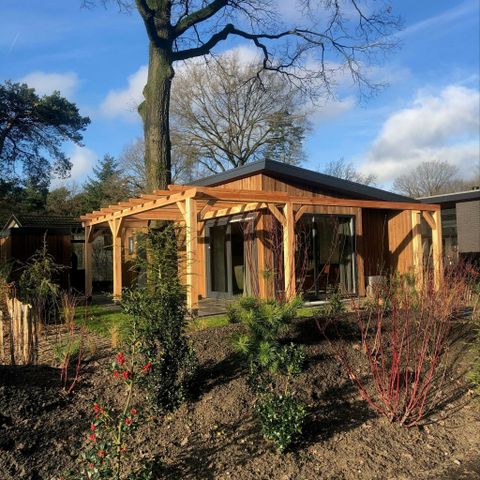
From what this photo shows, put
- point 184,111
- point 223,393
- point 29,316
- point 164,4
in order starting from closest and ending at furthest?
1. point 223,393
2. point 29,316
3. point 164,4
4. point 184,111

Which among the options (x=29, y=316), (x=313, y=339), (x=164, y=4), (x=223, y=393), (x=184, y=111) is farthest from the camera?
(x=184, y=111)

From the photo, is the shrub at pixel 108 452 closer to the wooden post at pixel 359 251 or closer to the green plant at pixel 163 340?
the green plant at pixel 163 340

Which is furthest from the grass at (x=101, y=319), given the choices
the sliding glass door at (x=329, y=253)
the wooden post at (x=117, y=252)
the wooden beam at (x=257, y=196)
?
the sliding glass door at (x=329, y=253)

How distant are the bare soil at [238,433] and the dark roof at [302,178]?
23.0 ft

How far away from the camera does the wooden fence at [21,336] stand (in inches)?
228

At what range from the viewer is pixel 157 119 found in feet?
39.8

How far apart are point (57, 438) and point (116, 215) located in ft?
30.6

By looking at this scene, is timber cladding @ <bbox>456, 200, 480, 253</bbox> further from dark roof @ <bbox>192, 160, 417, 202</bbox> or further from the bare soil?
the bare soil

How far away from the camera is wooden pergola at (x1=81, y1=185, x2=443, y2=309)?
27.6 feet

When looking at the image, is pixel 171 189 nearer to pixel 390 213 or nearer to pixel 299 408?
pixel 299 408

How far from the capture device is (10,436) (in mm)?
3936

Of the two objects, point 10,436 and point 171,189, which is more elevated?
point 171,189

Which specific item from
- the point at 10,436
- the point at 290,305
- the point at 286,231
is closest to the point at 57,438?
the point at 10,436

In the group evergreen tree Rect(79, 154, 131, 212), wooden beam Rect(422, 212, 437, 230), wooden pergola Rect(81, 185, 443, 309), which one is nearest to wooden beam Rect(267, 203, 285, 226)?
wooden pergola Rect(81, 185, 443, 309)
